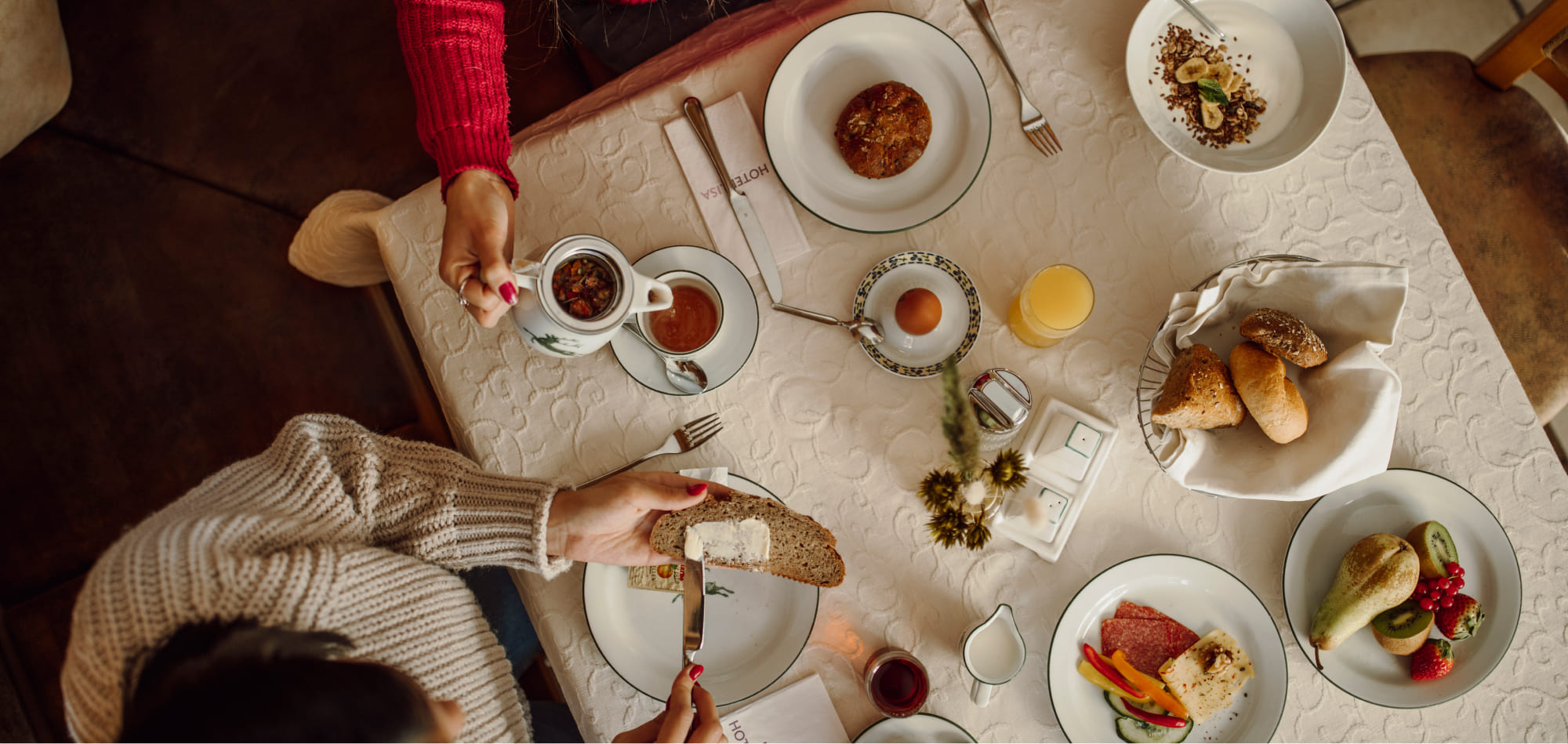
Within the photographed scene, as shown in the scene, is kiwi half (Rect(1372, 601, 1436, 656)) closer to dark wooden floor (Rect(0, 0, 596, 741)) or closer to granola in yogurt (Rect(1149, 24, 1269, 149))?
granola in yogurt (Rect(1149, 24, 1269, 149))

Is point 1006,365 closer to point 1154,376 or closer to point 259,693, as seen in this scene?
point 1154,376

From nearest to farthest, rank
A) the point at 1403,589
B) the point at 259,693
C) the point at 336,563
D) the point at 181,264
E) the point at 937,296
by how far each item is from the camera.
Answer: the point at 259,693
the point at 336,563
the point at 1403,589
the point at 937,296
the point at 181,264

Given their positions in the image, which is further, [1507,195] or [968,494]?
[1507,195]

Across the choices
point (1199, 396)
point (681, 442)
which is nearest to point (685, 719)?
point (681, 442)

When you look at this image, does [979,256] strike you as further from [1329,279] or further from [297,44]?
[297,44]

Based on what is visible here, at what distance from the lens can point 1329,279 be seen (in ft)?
3.03

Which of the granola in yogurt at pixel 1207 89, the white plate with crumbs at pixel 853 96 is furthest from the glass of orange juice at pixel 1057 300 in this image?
the granola in yogurt at pixel 1207 89

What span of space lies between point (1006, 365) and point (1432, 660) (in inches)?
27.6

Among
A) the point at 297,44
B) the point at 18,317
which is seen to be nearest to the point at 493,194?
the point at 297,44

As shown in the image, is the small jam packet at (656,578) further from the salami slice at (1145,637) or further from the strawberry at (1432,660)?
the strawberry at (1432,660)

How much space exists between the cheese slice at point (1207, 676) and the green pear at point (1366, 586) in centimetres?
12

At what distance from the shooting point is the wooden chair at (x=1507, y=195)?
1.30 m

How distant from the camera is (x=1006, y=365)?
3.49 ft

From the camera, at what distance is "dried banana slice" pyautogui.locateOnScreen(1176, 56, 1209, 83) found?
3.46 feet
